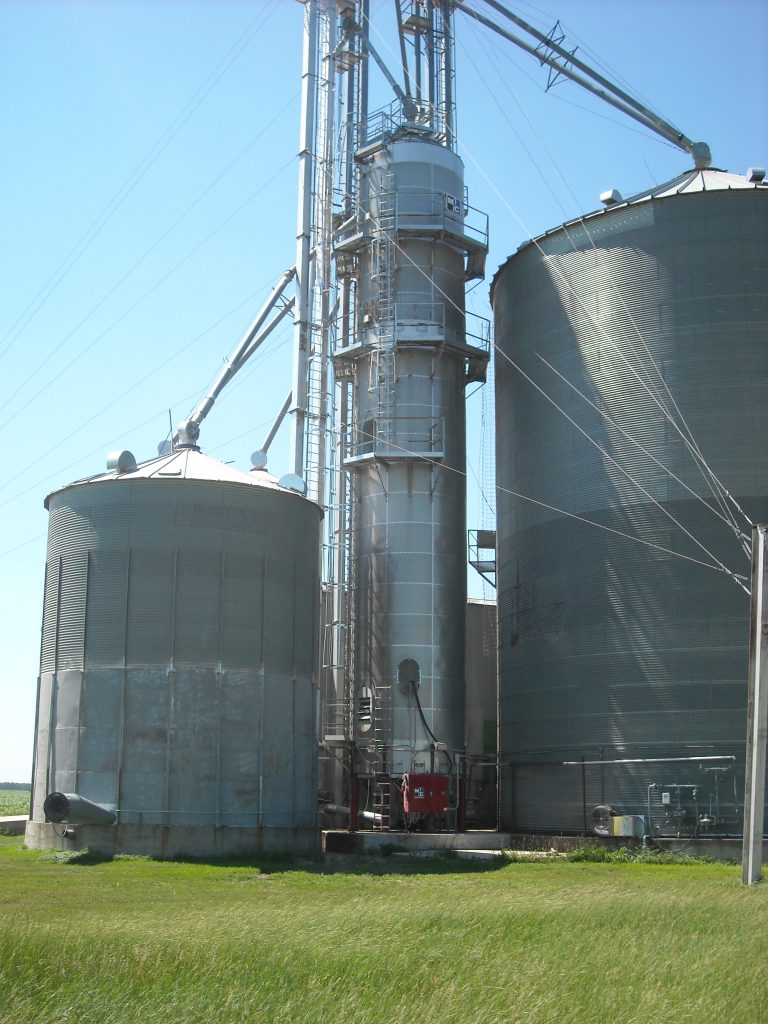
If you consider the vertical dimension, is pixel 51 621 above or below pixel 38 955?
above

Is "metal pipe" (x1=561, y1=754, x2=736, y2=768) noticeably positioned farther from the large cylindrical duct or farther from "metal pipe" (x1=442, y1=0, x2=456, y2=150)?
"metal pipe" (x1=442, y1=0, x2=456, y2=150)

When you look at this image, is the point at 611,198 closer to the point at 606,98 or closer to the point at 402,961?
the point at 606,98

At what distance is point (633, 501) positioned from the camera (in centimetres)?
4066

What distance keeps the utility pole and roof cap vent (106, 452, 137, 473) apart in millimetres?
22402

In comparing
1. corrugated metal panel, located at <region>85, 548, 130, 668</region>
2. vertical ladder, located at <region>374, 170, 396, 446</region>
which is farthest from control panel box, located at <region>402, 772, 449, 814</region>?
vertical ladder, located at <region>374, 170, 396, 446</region>

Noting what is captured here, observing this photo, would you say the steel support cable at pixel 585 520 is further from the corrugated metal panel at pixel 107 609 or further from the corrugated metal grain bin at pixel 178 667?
the corrugated metal panel at pixel 107 609

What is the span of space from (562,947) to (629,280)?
100 feet

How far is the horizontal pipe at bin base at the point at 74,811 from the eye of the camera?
35.5m

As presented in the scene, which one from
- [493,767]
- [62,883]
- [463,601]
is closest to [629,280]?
[463,601]

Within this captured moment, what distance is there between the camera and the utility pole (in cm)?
2536

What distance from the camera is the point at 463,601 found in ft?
152

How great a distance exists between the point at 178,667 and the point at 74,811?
5.22m

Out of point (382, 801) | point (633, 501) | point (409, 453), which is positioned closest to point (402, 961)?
point (633, 501)

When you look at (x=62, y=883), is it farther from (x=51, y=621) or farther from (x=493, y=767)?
(x=493, y=767)
